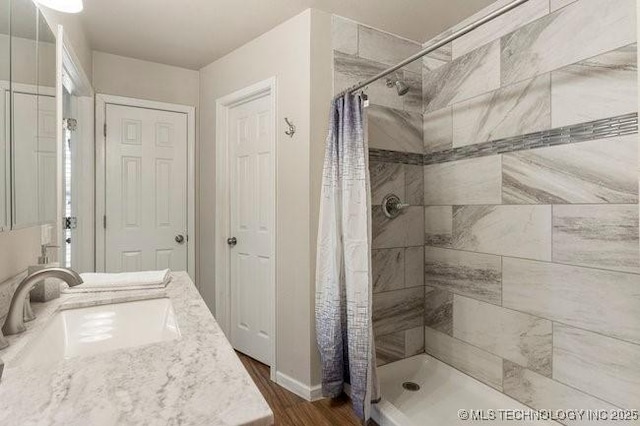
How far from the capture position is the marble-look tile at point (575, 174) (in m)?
1.46

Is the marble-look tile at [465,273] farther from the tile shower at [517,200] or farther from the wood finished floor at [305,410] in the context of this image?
the wood finished floor at [305,410]

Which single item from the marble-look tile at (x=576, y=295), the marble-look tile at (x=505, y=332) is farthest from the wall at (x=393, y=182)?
the marble-look tile at (x=576, y=295)

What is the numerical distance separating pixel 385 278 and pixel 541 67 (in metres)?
1.52

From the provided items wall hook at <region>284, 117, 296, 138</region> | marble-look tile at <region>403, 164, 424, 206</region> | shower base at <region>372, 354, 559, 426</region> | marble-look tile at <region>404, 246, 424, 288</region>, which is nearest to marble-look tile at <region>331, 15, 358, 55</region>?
wall hook at <region>284, 117, 296, 138</region>

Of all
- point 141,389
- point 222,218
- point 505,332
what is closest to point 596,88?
point 505,332

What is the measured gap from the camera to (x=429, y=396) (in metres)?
2.03

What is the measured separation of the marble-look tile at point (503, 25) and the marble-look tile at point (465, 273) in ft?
4.33

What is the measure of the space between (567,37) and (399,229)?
4.54 ft

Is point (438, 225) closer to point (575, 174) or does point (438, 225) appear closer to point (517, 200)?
point (517, 200)

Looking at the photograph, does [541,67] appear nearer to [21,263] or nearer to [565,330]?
[565,330]

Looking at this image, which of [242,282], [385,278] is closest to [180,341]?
[385,278]

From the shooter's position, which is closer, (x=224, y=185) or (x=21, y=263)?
(x=21, y=263)

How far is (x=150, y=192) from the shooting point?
2855 millimetres

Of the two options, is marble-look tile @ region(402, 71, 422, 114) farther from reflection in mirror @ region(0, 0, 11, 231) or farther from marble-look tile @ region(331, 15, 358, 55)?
reflection in mirror @ region(0, 0, 11, 231)
